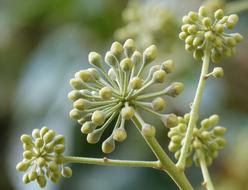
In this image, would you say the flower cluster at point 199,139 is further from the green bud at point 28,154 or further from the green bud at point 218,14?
the green bud at point 28,154

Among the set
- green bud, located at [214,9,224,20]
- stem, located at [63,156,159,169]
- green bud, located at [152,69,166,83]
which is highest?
green bud, located at [214,9,224,20]

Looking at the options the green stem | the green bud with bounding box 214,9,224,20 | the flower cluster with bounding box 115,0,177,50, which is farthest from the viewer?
the flower cluster with bounding box 115,0,177,50

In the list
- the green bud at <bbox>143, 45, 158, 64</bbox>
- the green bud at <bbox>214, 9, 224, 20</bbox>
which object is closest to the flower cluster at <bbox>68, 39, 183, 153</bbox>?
the green bud at <bbox>143, 45, 158, 64</bbox>

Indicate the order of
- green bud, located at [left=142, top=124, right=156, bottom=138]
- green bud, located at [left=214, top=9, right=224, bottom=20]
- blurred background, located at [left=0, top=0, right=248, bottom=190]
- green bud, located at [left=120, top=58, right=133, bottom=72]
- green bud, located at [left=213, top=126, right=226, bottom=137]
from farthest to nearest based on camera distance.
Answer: blurred background, located at [left=0, top=0, right=248, bottom=190] < green bud, located at [left=213, top=126, right=226, bottom=137] < green bud, located at [left=214, top=9, right=224, bottom=20] < green bud, located at [left=120, top=58, right=133, bottom=72] < green bud, located at [left=142, top=124, right=156, bottom=138]

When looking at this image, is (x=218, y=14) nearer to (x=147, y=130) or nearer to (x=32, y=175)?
(x=147, y=130)

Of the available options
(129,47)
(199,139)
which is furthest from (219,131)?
(129,47)

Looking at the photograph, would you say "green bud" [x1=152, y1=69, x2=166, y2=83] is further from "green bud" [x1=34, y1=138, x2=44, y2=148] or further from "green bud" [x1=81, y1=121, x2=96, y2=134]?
"green bud" [x1=34, y1=138, x2=44, y2=148]

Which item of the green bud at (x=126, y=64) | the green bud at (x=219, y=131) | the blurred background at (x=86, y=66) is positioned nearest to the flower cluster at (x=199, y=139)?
the green bud at (x=219, y=131)
